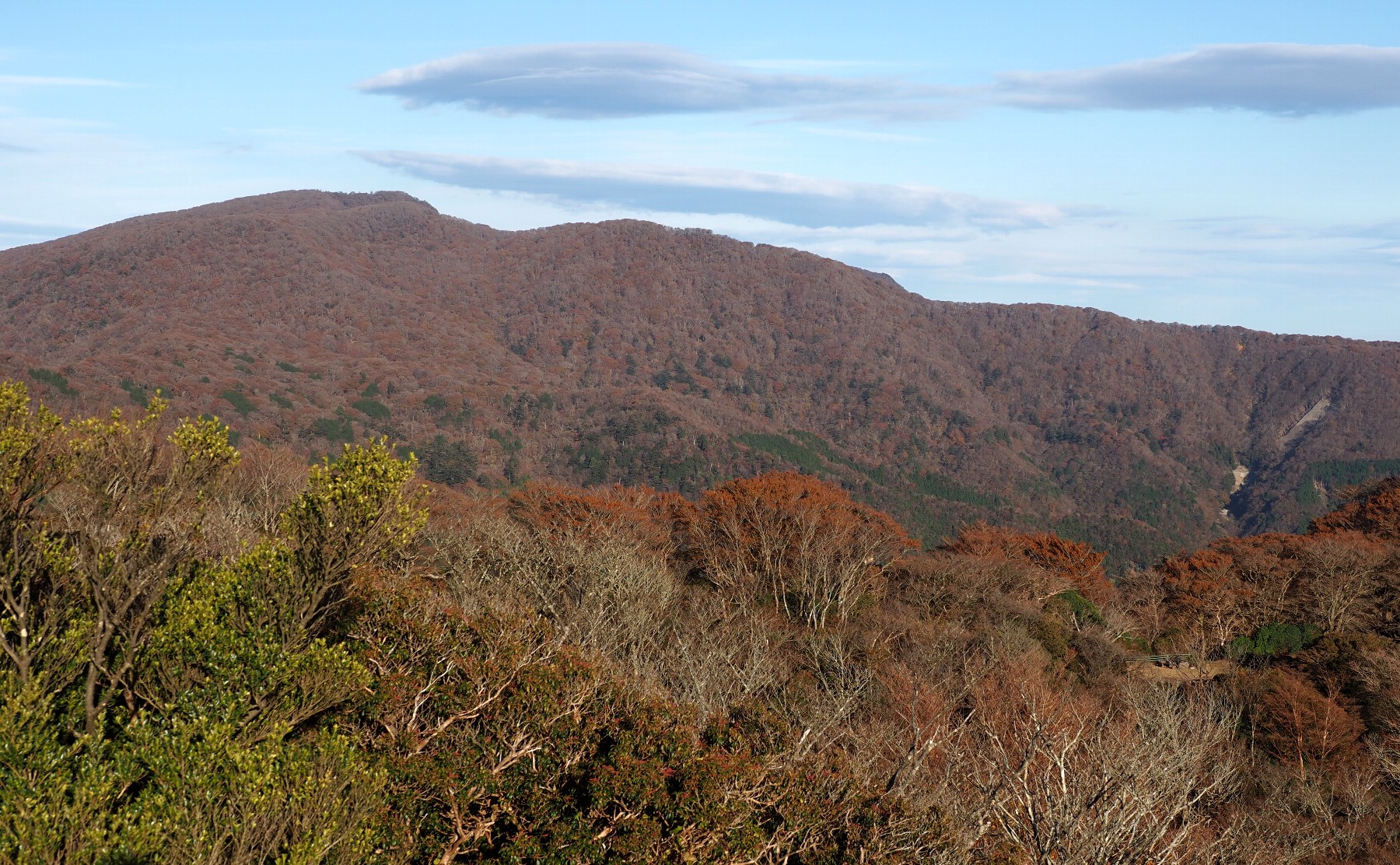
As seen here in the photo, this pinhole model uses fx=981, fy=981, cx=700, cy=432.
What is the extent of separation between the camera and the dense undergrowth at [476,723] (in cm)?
1079

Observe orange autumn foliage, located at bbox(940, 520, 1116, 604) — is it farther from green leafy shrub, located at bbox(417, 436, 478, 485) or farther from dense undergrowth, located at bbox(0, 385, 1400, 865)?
green leafy shrub, located at bbox(417, 436, 478, 485)

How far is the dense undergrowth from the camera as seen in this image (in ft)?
35.4

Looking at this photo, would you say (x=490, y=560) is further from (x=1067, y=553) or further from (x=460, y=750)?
(x=1067, y=553)

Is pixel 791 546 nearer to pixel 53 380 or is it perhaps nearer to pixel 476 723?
pixel 476 723

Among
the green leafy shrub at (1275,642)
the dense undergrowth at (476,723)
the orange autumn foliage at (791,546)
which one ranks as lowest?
the green leafy shrub at (1275,642)

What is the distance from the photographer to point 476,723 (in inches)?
645

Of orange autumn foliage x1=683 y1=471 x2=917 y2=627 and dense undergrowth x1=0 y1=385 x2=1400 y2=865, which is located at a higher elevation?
dense undergrowth x1=0 y1=385 x2=1400 y2=865

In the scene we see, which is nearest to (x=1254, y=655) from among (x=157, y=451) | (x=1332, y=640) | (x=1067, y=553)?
(x=1332, y=640)

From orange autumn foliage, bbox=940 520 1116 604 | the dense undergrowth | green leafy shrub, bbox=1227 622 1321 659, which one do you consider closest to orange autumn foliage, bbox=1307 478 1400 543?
orange autumn foliage, bbox=940 520 1116 604

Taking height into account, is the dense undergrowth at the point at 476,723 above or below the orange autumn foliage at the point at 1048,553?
above

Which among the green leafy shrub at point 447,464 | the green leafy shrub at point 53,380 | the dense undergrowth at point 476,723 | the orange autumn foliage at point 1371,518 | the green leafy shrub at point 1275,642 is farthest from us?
the green leafy shrub at point 447,464

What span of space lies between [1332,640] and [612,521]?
103 ft

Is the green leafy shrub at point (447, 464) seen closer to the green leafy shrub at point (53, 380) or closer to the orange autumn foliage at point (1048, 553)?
the green leafy shrub at point (53, 380)

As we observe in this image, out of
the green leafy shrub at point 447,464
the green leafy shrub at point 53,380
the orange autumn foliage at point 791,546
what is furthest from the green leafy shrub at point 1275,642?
the green leafy shrub at point 53,380
